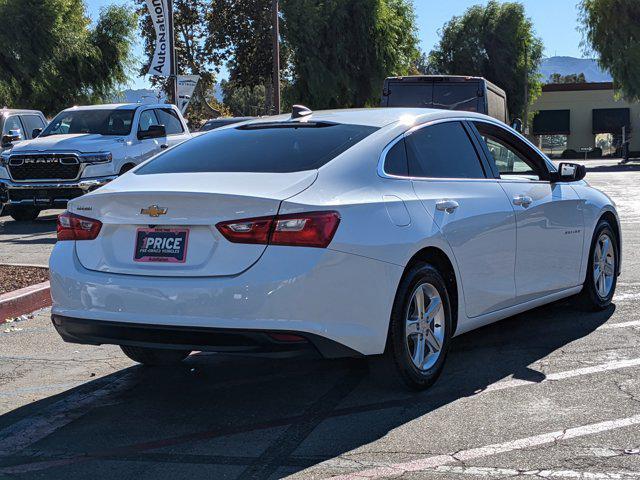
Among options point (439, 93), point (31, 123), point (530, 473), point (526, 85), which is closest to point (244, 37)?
point (526, 85)

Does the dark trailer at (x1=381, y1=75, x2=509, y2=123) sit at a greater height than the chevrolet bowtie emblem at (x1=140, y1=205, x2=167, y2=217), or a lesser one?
greater

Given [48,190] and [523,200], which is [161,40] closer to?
[48,190]

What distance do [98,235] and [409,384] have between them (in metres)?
1.90

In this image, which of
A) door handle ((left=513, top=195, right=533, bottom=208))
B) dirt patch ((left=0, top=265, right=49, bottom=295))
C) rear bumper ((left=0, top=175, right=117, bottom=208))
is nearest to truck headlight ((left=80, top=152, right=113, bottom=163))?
rear bumper ((left=0, top=175, right=117, bottom=208))

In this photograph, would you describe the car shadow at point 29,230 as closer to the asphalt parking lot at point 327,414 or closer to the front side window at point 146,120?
the front side window at point 146,120

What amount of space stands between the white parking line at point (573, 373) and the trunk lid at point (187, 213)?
1.71m

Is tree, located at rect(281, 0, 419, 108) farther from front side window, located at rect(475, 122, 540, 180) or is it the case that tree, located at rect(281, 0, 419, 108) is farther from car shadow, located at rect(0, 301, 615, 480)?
car shadow, located at rect(0, 301, 615, 480)

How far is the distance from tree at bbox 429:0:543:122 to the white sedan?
6564 cm

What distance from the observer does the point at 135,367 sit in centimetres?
633

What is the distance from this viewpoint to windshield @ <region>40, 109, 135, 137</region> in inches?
651

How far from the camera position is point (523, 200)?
6.52 m

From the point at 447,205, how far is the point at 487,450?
66.2 inches

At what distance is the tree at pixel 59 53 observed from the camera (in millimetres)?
37750

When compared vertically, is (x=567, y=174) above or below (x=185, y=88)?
below
